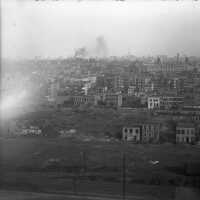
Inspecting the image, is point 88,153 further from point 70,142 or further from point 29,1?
point 29,1

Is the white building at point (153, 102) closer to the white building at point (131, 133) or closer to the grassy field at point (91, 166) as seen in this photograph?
the white building at point (131, 133)

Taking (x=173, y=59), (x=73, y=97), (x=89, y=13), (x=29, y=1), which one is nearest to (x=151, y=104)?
(x=173, y=59)

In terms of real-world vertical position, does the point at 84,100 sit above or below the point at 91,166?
above

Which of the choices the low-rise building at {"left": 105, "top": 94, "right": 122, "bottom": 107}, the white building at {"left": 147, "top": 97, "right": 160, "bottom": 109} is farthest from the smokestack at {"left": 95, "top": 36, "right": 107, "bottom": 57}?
the white building at {"left": 147, "top": 97, "right": 160, "bottom": 109}

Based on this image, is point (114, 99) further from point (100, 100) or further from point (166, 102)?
point (166, 102)

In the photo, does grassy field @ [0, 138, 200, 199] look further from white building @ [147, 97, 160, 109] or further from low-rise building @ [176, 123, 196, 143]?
white building @ [147, 97, 160, 109]

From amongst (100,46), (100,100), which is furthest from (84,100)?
(100,46)

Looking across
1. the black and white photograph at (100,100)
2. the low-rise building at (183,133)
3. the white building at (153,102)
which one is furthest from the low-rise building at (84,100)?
the low-rise building at (183,133)
